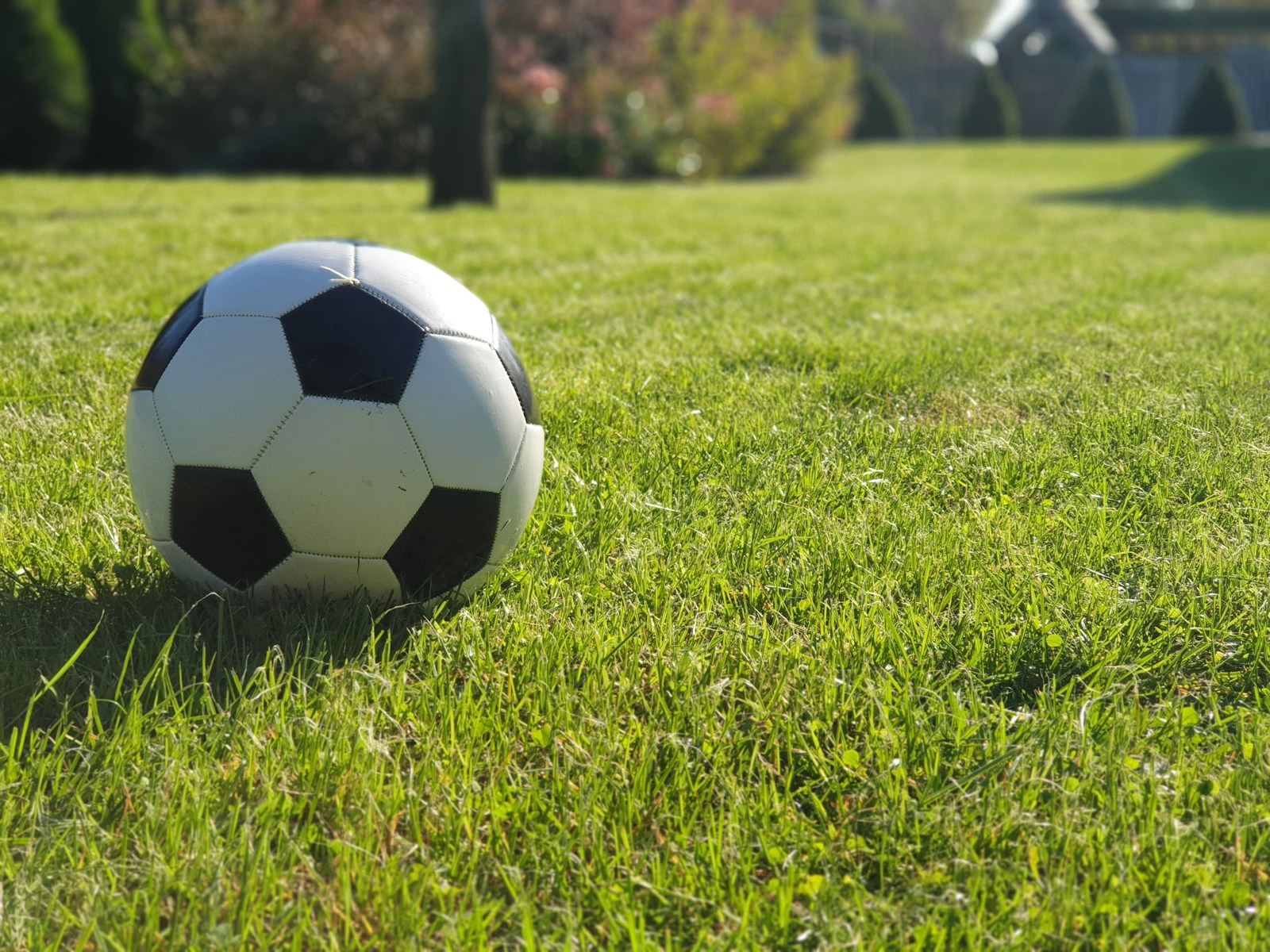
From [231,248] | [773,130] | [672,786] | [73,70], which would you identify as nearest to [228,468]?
[672,786]

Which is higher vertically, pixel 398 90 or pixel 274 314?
pixel 398 90

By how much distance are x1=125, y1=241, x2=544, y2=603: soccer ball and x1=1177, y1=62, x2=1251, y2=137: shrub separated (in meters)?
39.0

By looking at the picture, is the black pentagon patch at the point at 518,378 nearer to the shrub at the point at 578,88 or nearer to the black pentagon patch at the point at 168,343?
the black pentagon patch at the point at 168,343

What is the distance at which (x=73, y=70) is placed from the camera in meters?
15.1

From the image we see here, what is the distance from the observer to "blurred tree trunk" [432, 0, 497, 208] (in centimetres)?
1145

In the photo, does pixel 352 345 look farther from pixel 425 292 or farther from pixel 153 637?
pixel 153 637

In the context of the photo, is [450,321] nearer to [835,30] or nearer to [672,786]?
[672,786]

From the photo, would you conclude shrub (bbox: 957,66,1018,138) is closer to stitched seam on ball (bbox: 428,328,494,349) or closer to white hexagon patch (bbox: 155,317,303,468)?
stitched seam on ball (bbox: 428,328,494,349)

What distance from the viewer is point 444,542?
238 centimetres

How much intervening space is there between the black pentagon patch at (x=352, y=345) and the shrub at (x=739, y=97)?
16.9m

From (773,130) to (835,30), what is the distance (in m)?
30.9

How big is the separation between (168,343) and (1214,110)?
39.6m

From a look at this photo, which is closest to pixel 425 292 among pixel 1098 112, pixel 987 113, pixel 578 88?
pixel 578 88

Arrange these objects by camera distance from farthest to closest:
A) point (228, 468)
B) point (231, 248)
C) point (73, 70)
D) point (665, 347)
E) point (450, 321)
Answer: point (73, 70), point (231, 248), point (665, 347), point (450, 321), point (228, 468)
